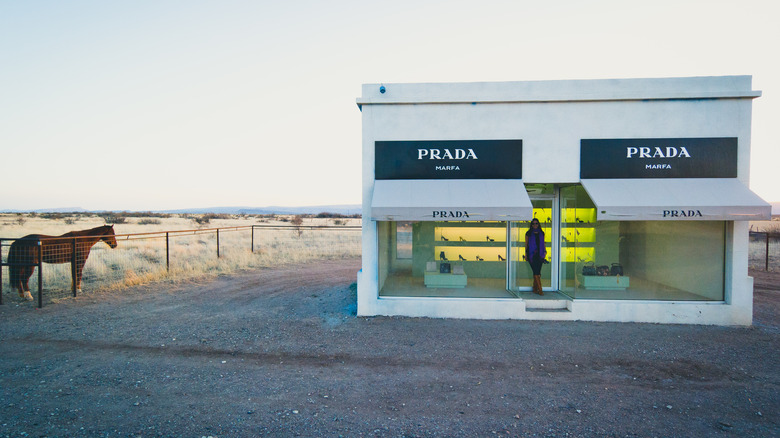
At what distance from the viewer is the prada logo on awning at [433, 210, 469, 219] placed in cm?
782

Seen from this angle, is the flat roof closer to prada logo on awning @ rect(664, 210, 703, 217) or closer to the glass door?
prada logo on awning @ rect(664, 210, 703, 217)

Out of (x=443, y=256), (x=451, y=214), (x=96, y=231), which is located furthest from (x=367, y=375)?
(x=96, y=231)

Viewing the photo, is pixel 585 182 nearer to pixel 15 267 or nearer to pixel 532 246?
pixel 532 246

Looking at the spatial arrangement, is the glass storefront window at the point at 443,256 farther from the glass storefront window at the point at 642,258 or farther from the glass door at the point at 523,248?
the glass storefront window at the point at 642,258

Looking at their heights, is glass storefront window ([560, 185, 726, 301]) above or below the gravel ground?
above

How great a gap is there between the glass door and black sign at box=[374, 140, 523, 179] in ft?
4.88

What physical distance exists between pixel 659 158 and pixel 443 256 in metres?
5.11

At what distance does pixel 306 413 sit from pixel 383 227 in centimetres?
512

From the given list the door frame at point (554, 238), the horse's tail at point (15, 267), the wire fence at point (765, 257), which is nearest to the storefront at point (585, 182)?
the door frame at point (554, 238)

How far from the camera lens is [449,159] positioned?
27.9 feet

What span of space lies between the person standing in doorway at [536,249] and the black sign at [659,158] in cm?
157

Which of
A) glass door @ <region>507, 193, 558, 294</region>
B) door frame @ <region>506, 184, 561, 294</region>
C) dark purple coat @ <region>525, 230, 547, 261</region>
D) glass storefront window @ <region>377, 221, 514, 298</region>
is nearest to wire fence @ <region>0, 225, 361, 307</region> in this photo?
glass storefront window @ <region>377, 221, 514, 298</region>

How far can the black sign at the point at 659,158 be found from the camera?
803 centimetres

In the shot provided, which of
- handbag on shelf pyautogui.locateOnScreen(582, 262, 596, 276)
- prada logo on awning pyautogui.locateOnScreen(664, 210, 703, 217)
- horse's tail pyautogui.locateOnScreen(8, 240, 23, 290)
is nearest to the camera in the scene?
prada logo on awning pyautogui.locateOnScreen(664, 210, 703, 217)
